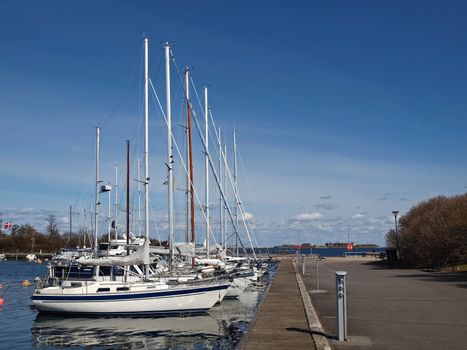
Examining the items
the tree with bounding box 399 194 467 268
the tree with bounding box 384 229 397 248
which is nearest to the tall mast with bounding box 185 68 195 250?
the tree with bounding box 399 194 467 268

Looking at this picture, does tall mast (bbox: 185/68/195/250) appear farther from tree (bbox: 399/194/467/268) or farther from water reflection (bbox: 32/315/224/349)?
tree (bbox: 399/194/467/268)

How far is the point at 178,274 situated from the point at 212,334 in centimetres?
709

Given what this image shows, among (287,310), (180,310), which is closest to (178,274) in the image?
(180,310)

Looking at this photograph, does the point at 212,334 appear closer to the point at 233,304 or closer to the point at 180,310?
the point at 180,310

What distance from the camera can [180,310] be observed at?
2541 cm

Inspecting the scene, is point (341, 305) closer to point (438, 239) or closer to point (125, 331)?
point (125, 331)

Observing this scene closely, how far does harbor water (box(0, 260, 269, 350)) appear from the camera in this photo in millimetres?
20109

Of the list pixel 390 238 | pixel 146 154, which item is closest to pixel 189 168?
pixel 146 154

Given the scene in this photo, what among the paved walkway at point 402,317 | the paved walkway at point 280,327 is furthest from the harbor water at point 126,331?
the paved walkway at point 402,317

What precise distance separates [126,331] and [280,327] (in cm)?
989

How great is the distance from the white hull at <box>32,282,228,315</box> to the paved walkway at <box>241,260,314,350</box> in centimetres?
435

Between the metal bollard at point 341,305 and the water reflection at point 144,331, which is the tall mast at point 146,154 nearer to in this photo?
the water reflection at point 144,331

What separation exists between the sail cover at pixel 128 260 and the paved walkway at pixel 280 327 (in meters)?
7.19

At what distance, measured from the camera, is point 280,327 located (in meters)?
15.1
